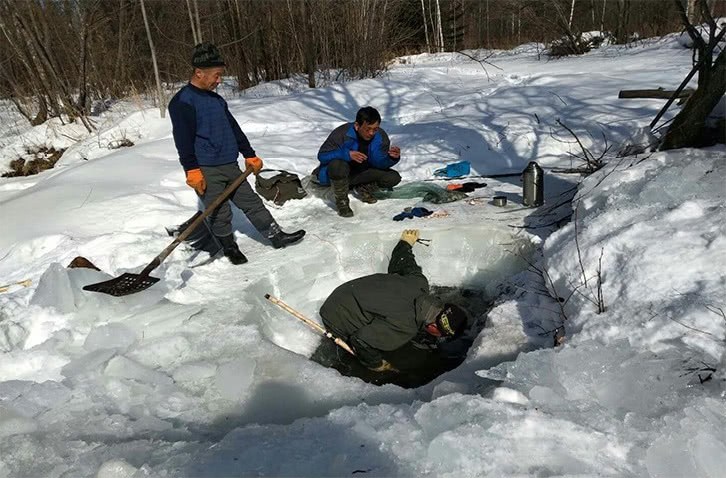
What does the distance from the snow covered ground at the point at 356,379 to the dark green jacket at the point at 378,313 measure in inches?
14.3

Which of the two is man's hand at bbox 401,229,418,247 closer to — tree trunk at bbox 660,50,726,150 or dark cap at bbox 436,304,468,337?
dark cap at bbox 436,304,468,337

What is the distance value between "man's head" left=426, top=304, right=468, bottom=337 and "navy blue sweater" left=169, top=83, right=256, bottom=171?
2.09m

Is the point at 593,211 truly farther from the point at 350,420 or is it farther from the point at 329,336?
the point at 350,420

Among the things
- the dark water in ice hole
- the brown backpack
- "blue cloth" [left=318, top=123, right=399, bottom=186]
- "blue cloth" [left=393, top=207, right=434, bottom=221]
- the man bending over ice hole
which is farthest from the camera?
the brown backpack

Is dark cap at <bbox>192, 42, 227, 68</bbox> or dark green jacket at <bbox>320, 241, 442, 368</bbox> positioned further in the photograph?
dark cap at <bbox>192, 42, 227, 68</bbox>

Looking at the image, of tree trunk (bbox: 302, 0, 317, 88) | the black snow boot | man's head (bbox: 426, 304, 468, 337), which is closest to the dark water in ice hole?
man's head (bbox: 426, 304, 468, 337)

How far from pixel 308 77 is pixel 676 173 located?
989 centimetres

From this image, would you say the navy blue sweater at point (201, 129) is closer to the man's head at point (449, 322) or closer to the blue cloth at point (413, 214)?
the blue cloth at point (413, 214)

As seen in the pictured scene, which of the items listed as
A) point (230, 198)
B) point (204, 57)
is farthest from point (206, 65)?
point (230, 198)

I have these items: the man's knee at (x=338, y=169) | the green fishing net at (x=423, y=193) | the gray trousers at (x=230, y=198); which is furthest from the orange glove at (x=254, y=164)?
the green fishing net at (x=423, y=193)

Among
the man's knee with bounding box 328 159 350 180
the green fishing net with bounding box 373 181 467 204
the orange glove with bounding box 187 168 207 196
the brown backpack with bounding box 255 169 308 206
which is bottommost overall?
the green fishing net with bounding box 373 181 467 204

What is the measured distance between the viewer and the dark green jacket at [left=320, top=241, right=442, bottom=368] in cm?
330

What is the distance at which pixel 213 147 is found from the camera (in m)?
3.79

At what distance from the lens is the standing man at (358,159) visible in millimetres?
4789
